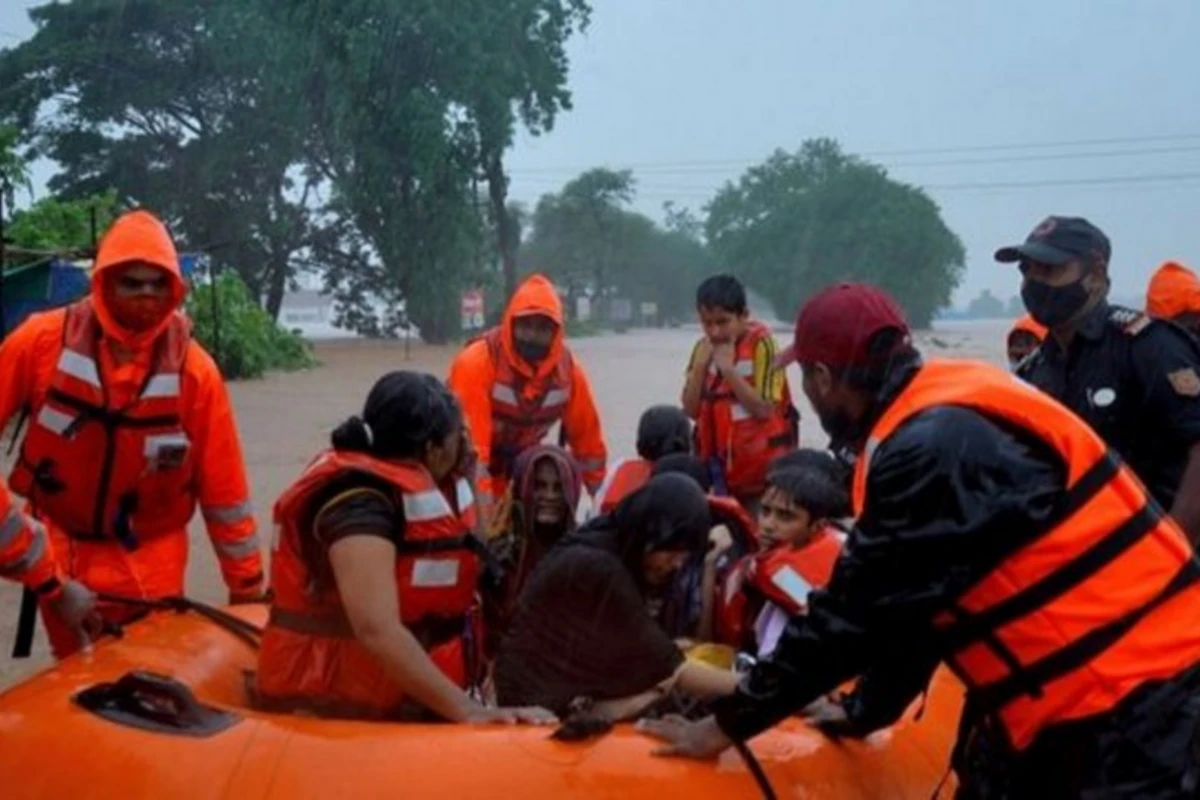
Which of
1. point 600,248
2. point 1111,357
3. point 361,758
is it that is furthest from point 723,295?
point 600,248

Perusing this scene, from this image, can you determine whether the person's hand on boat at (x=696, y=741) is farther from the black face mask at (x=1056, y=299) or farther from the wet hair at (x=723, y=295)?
the wet hair at (x=723, y=295)

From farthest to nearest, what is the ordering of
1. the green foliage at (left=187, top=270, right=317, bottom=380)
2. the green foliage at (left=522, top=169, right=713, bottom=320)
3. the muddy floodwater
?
1. the green foliage at (left=522, top=169, right=713, bottom=320)
2. the green foliage at (left=187, top=270, right=317, bottom=380)
3. the muddy floodwater

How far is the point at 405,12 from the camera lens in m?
29.8

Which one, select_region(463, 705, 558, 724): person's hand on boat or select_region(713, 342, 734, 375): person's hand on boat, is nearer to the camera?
select_region(463, 705, 558, 724): person's hand on boat

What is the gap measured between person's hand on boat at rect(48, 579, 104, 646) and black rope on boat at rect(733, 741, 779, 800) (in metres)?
1.69

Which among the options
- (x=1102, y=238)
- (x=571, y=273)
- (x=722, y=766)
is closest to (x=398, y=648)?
(x=722, y=766)

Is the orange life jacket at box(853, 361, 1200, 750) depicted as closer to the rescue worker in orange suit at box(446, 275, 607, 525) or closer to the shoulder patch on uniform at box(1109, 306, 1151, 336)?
the shoulder patch on uniform at box(1109, 306, 1151, 336)

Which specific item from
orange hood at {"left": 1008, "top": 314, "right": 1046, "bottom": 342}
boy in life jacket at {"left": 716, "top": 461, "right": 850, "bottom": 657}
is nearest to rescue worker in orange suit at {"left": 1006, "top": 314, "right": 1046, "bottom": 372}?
orange hood at {"left": 1008, "top": 314, "right": 1046, "bottom": 342}

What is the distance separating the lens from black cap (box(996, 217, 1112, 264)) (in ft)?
12.4

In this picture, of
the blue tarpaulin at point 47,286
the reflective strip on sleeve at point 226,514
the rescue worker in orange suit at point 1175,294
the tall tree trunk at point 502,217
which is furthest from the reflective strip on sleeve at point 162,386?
the tall tree trunk at point 502,217

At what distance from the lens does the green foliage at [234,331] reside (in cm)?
2144

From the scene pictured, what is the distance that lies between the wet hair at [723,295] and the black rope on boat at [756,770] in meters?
2.82

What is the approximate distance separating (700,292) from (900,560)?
10.9 ft

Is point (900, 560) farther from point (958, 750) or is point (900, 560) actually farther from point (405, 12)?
point (405, 12)
